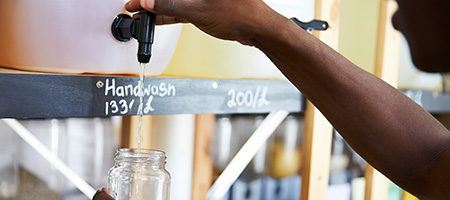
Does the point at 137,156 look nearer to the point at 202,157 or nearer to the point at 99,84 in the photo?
the point at 99,84

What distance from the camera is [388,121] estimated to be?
762 millimetres

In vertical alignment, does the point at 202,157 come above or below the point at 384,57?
below

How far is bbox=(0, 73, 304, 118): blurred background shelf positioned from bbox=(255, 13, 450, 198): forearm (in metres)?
0.24

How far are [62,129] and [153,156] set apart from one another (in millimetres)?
795

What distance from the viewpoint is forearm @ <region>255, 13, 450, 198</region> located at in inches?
28.6

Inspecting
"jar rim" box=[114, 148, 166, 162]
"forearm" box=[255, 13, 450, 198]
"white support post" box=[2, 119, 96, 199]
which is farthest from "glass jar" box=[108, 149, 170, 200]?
"white support post" box=[2, 119, 96, 199]

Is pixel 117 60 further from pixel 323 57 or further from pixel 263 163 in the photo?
pixel 263 163

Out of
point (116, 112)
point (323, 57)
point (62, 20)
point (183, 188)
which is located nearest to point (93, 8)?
point (62, 20)

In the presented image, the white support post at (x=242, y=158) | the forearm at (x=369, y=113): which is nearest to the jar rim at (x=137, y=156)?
the forearm at (x=369, y=113)

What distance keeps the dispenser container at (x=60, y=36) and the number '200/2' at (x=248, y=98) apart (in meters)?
0.28

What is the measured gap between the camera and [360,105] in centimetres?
75

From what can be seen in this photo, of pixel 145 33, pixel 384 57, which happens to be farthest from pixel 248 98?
pixel 384 57

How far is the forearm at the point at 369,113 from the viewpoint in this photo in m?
0.73

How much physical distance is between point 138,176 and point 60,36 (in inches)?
9.3
